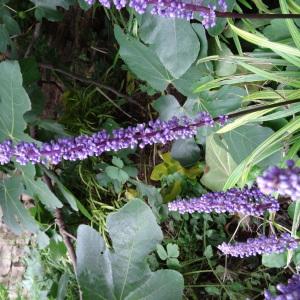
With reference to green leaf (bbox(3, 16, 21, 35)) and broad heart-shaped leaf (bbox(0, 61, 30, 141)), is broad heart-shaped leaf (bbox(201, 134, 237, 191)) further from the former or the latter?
green leaf (bbox(3, 16, 21, 35))

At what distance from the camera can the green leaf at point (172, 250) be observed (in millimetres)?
2135

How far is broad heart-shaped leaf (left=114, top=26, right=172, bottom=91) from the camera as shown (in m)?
1.56

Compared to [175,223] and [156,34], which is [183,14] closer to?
[156,34]

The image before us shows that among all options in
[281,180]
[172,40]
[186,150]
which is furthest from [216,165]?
[281,180]

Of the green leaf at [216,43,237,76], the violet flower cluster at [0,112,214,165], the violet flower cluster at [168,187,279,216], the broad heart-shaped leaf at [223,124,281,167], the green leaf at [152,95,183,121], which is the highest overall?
the green leaf at [216,43,237,76]

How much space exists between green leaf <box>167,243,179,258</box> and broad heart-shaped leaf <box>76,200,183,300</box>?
76 centimetres

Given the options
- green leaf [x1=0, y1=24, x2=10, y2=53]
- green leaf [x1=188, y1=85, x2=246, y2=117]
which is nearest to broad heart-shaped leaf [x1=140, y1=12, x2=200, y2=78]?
green leaf [x1=188, y1=85, x2=246, y2=117]

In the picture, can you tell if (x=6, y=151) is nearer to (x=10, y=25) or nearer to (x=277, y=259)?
(x=10, y=25)

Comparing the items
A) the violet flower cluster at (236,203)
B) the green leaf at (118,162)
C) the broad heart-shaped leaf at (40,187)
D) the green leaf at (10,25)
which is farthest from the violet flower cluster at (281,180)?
the green leaf at (118,162)

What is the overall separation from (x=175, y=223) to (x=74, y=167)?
549 millimetres

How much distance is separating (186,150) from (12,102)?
0.68 meters

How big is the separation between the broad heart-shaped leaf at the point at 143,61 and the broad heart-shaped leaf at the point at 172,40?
Result: 77mm

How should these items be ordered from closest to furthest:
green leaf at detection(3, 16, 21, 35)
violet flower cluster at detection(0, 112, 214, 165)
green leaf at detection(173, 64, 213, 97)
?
violet flower cluster at detection(0, 112, 214, 165), green leaf at detection(173, 64, 213, 97), green leaf at detection(3, 16, 21, 35)

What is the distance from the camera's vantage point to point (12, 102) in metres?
1.46
